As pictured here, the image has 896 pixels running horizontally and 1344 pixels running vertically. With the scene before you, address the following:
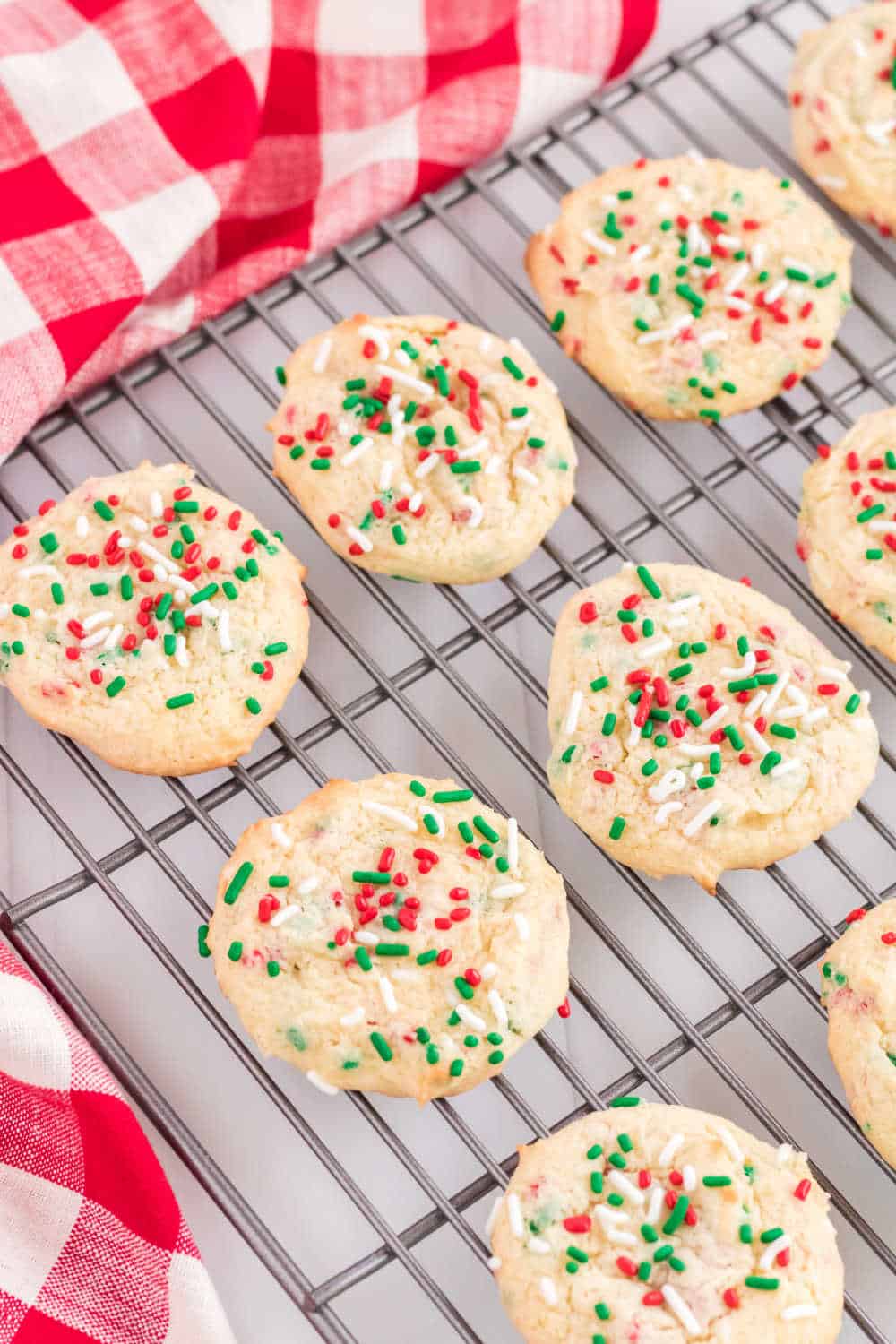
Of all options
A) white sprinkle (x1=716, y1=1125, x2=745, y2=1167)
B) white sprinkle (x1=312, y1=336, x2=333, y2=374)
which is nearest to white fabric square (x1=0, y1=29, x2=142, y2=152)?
white sprinkle (x1=312, y1=336, x2=333, y2=374)

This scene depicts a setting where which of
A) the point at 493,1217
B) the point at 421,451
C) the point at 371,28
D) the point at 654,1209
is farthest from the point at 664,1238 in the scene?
the point at 371,28

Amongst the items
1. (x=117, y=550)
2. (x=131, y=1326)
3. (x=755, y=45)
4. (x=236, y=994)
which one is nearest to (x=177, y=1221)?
(x=131, y=1326)

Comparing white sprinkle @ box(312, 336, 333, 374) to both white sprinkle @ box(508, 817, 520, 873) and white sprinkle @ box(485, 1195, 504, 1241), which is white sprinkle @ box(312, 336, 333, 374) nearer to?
white sprinkle @ box(508, 817, 520, 873)

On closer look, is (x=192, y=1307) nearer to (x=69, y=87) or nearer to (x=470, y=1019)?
(x=470, y=1019)

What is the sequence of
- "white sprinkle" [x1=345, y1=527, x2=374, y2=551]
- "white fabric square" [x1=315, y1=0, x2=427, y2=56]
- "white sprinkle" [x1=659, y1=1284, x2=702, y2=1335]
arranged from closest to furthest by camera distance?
"white sprinkle" [x1=659, y1=1284, x2=702, y2=1335], "white sprinkle" [x1=345, y1=527, x2=374, y2=551], "white fabric square" [x1=315, y1=0, x2=427, y2=56]

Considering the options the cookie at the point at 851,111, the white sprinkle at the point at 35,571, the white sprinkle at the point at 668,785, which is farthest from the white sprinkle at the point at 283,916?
the cookie at the point at 851,111

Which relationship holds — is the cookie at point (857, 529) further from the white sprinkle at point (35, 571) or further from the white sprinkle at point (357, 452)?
the white sprinkle at point (35, 571)
